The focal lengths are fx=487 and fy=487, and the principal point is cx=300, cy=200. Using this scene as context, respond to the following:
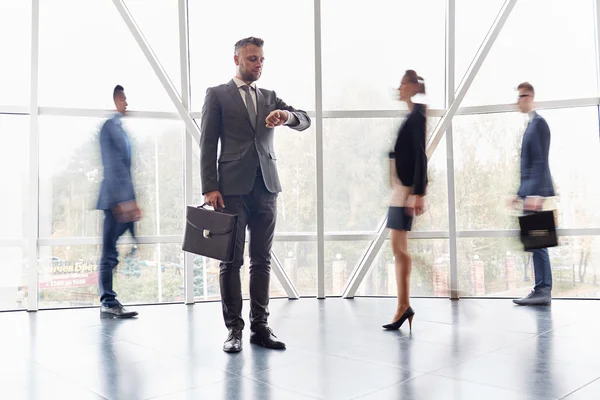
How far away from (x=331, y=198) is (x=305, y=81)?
1.26 meters

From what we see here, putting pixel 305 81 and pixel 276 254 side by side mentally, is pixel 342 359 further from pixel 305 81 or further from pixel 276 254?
pixel 305 81

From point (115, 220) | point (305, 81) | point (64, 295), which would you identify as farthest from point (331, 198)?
point (64, 295)

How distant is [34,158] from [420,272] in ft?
13.0

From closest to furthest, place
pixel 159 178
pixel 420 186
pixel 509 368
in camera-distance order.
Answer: pixel 509 368 → pixel 420 186 → pixel 159 178

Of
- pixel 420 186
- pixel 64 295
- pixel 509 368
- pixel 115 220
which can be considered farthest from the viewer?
pixel 64 295

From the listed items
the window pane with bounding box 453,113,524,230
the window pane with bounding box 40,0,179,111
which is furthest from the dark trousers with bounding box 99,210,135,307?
the window pane with bounding box 453,113,524,230

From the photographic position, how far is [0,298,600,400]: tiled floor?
84.2 inches

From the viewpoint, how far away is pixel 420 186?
3225 millimetres

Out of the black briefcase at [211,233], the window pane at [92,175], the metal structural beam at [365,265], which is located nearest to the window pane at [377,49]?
the metal structural beam at [365,265]

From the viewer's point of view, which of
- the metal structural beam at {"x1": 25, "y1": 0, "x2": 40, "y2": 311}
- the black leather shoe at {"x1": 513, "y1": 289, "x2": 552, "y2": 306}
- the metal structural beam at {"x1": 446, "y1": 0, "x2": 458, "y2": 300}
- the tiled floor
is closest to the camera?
the tiled floor

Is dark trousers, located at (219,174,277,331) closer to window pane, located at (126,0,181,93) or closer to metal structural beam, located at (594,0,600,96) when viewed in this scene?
window pane, located at (126,0,181,93)

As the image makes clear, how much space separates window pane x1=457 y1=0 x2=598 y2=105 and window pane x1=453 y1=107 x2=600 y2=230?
22cm

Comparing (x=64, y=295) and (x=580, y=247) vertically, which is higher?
(x=580, y=247)

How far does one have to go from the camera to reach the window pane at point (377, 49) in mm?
5070
